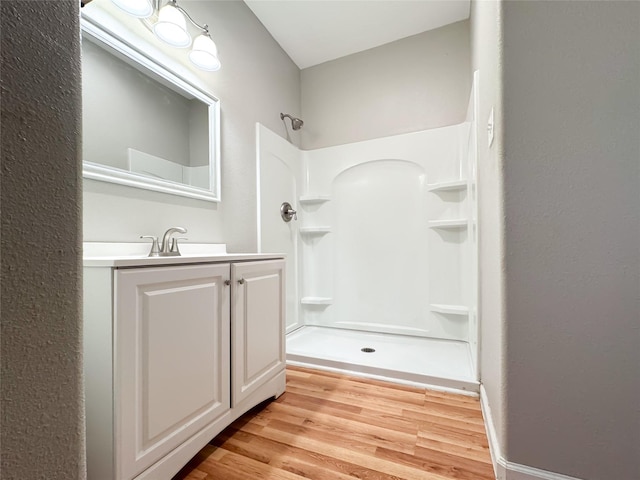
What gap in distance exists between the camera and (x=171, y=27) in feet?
4.39

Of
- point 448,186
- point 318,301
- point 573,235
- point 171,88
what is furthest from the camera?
point 318,301

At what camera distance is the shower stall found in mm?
2066

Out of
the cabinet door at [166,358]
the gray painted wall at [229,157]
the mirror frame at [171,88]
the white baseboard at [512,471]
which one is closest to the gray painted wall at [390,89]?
the gray painted wall at [229,157]

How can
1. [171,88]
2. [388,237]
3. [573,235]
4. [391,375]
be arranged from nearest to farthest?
1. [573,235]
2. [171,88]
3. [391,375]
4. [388,237]

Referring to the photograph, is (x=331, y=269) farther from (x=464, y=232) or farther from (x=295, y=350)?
(x=464, y=232)

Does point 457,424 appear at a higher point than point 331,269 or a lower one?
lower

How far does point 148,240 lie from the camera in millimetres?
1304

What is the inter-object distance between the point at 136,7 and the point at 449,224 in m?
2.15

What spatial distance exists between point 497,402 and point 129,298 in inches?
48.2

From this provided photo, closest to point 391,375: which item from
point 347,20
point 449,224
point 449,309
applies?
point 449,309

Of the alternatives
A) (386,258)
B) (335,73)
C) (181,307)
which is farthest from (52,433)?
(335,73)

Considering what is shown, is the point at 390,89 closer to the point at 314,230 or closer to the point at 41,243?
the point at 314,230

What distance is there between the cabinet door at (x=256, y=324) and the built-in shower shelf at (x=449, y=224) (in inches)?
52.4

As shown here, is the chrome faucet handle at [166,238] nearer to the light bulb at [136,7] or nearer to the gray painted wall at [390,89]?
the light bulb at [136,7]
